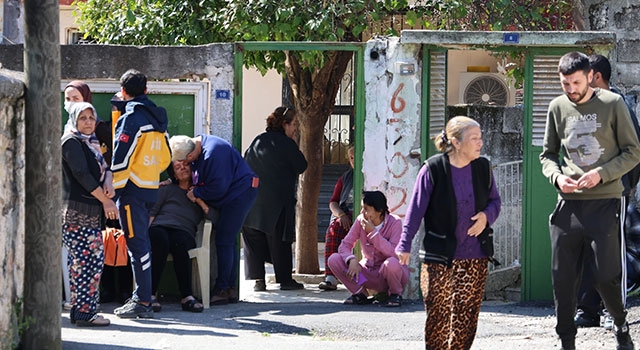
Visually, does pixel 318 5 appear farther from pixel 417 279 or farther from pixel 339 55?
pixel 417 279

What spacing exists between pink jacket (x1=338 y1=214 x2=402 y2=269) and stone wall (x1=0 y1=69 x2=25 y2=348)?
140 inches

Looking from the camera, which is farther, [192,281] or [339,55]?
[339,55]

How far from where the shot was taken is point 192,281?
30.8 ft

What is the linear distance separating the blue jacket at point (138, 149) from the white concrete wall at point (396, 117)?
2.01 m

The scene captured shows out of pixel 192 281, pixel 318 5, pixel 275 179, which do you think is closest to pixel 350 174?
pixel 275 179

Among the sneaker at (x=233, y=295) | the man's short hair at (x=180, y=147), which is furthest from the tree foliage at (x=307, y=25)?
the sneaker at (x=233, y=295)

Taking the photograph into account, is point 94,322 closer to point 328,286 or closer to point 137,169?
point 137,169

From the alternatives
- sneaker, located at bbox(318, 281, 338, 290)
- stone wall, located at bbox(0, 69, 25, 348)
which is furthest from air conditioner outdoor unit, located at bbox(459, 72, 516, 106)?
stone wall, located at bbox(0, 69, 25, 348)

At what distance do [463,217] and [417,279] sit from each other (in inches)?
122

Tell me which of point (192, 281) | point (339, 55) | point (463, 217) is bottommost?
point (192, 281)

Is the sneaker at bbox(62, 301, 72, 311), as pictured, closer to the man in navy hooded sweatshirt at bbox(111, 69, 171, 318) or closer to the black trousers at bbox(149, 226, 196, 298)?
the man in navy hooded sweatshirt at bbox(111, 69, 171, 318)

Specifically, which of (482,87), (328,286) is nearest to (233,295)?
(328,286)

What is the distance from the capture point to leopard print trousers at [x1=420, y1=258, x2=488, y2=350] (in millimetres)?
6605

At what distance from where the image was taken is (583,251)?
692 centimetres
